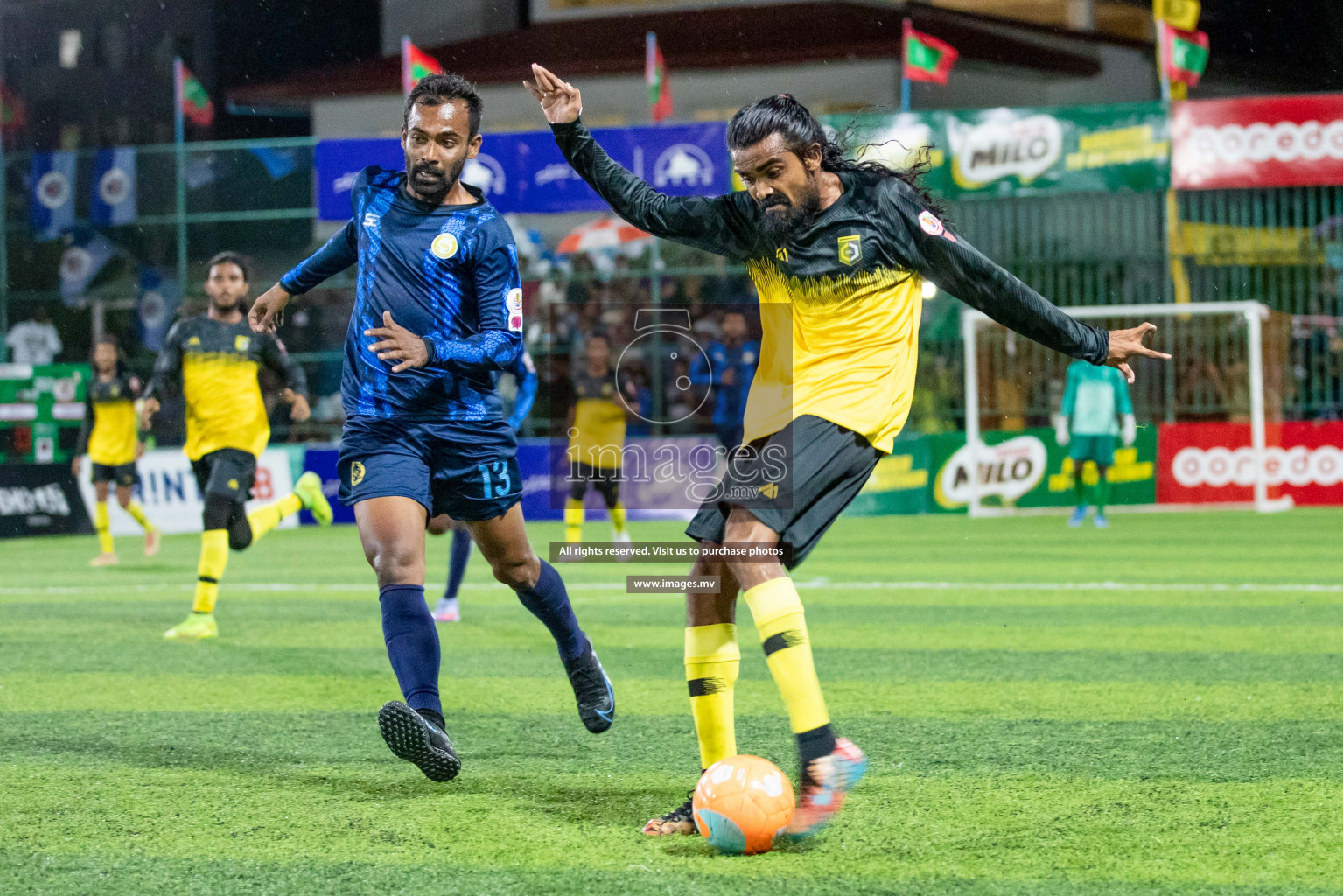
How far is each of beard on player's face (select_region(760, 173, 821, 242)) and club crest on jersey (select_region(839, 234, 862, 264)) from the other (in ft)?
0.35

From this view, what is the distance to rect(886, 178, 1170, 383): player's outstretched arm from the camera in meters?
3.60

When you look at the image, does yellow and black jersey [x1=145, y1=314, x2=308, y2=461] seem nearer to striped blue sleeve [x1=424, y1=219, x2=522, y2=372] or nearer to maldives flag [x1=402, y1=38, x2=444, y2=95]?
striped blue sleeve [x1=424, y1=219, x2=522, y2=372]

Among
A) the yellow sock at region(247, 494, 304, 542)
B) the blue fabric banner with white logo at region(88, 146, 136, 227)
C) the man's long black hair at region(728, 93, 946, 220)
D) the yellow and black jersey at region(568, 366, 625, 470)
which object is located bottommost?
the yellow sock at region(247, 494, 304, 542)

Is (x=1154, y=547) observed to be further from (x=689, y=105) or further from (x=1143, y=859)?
(x=689, y=105)

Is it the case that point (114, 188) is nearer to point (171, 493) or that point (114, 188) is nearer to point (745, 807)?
point (171, 493)

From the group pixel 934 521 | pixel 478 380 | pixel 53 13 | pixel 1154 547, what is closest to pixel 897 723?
pixel 478 380

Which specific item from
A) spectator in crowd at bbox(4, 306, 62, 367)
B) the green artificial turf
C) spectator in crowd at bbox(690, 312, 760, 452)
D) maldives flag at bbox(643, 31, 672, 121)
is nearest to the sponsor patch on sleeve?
the green artificial turf

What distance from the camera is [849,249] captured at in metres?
3.54

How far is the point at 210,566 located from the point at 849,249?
214 inches

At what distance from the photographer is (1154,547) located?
12.7 m

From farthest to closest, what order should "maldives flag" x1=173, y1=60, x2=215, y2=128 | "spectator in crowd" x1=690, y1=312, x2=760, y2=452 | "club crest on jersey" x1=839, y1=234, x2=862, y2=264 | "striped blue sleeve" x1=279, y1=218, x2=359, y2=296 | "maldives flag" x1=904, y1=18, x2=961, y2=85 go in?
1. "maldives flag" x1=173, y1=60, x2=215, y2=128
2. "maldives flag" x1=904, y1=18, x2=961, y2=85
3. "spectator in crowd" x1=690, y1=312, x2=760, y2=452
4. "striped blue sleeve" x1=279, y1=218, x2=359, y2=296
5. "club crest on jersey" x1=839, y1=234, x2=862, y2=264

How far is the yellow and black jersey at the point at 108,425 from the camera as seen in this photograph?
45.9 ft

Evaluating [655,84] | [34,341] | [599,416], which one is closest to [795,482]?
[599,416]

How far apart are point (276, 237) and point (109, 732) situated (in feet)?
56.9
